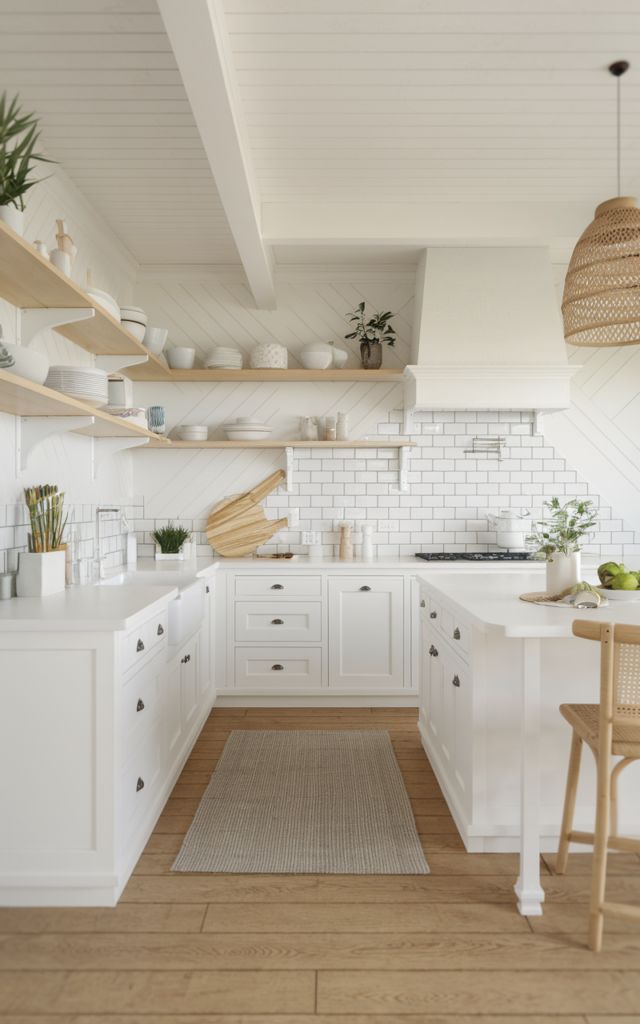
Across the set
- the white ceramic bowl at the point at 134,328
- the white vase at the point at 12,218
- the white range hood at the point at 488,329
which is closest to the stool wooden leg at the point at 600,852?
the white vase at the point at 12,218

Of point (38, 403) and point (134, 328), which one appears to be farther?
point (134, 328)

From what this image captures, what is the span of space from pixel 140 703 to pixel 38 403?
112cm

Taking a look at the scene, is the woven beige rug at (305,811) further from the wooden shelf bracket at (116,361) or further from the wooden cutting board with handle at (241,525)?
the wooden shelf bracket at (116,361)

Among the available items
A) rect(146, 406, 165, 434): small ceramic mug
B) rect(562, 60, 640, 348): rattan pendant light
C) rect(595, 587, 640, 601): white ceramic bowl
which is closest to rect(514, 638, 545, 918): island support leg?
rect(595, 587, 640, 601): white ceramic bowl

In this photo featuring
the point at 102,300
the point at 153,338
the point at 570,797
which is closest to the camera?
the point at 570,797

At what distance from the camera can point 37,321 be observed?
102 inches

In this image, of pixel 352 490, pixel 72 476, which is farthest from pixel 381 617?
pixel 72 476

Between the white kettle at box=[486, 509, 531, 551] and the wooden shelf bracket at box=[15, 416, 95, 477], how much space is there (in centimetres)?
280

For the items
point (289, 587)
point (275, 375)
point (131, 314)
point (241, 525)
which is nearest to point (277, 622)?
point (289, 587)

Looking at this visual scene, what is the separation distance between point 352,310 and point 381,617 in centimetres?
215

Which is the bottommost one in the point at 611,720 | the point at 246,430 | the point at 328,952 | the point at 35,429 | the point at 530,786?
the point at 328,952

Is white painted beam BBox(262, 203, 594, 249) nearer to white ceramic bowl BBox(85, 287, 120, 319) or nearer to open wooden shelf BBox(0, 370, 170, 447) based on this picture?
white ceramic bowl BBox(85, 287, 120, 319)

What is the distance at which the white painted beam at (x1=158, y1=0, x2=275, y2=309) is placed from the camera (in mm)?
1845

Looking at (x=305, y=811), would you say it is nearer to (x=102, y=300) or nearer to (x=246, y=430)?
(x=102, y=300)
